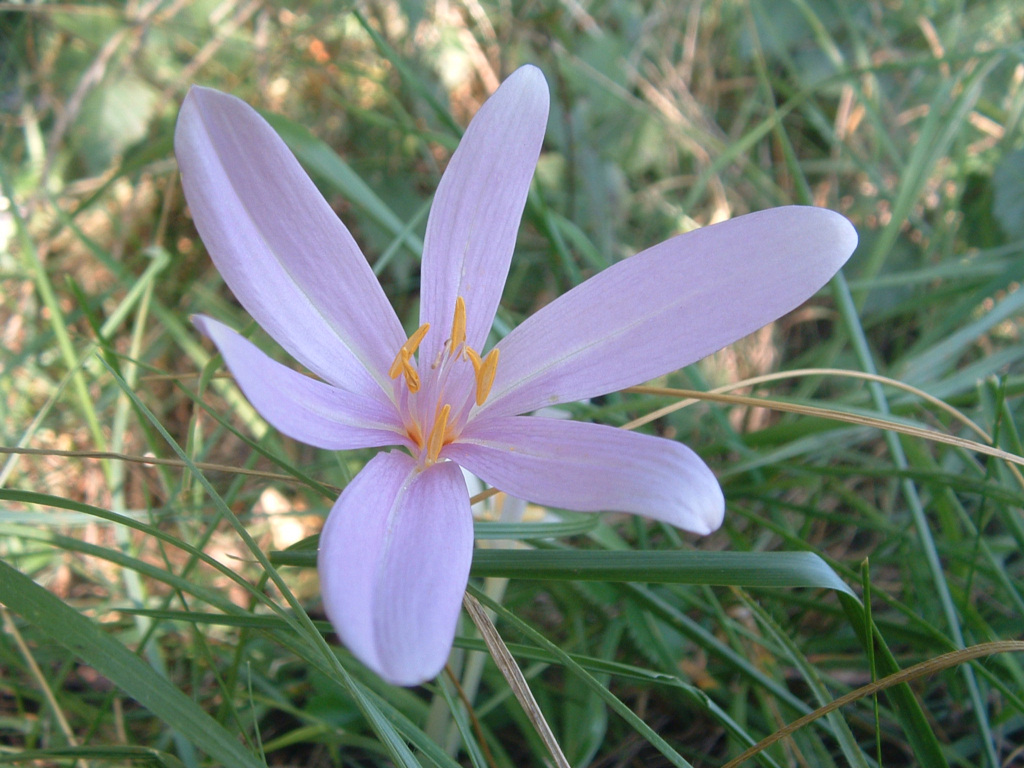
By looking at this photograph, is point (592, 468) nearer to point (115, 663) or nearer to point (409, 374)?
point (409, 374)

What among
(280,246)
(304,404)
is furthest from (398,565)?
(280,246)

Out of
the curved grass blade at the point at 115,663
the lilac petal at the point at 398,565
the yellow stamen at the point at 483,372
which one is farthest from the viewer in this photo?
the yellow stamen at the point at 483,372

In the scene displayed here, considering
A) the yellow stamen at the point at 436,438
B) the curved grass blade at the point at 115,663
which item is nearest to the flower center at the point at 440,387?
the yellow stamen at the point at 436,438

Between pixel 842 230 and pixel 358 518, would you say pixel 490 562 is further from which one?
pixel 842 230

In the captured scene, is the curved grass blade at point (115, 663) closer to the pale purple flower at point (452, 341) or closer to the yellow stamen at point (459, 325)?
the pale purple flower at point (452, 341)

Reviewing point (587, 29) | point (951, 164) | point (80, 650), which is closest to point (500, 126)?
point (80, 650)

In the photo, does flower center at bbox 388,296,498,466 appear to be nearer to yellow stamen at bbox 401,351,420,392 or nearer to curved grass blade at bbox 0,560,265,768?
yellow stamen at bbox 401,351,420,392

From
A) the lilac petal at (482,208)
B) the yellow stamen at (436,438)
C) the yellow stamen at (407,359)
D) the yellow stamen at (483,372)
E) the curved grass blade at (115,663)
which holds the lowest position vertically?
the curved grass blade at (115,663)

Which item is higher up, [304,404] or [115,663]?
[304,404]
